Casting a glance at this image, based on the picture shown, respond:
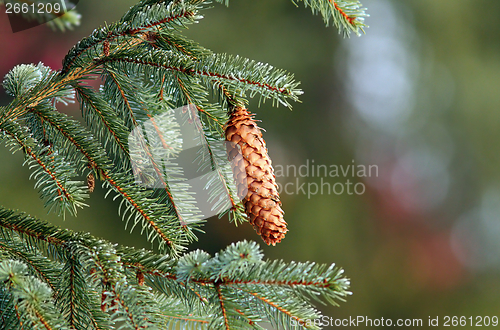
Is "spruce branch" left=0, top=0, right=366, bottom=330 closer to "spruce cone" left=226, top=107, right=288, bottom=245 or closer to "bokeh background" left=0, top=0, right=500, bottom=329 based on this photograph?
"spruce cone" left=226, top=107, right=288, bottom=245

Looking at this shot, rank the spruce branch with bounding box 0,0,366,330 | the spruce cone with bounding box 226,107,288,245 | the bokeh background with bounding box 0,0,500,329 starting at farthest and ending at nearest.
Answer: the bokeh background with bounding box 0,0,500,329 → the spruce cone with bounding box 226,107,288,245 → the spruce branch with bounding box 0,0,366,330

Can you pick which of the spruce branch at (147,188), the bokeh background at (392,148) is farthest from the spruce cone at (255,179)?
the bokeh background at (392,148)

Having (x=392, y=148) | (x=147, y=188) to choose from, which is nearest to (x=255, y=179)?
(x=147, y=188)

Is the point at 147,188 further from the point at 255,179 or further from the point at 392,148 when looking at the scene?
the point at 392,148

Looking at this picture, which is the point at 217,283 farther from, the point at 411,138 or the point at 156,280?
the point at 411,138

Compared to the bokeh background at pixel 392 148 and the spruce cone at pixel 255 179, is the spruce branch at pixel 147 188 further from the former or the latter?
the bokeh background at pixel 392 148

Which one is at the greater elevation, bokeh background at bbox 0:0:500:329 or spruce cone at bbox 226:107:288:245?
bokeh background at bbox 0:0:500:329

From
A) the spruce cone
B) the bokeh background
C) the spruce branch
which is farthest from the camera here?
the bokeh background

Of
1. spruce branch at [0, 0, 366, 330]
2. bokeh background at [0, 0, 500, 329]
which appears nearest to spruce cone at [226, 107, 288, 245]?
spruce branch at [0, 0, 366, 330]
